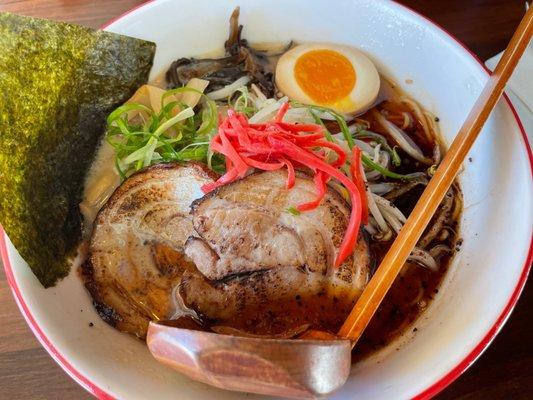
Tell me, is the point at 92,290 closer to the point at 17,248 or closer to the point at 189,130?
the point at 17,248

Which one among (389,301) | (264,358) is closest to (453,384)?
(389,301)

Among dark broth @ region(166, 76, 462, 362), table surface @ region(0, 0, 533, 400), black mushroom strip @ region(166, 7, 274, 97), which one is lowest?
table surface @ region(0, 0, 533, 400)

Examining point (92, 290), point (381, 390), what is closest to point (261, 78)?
point (92, 290)

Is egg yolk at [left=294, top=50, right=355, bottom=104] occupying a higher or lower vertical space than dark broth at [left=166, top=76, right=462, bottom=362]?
higher

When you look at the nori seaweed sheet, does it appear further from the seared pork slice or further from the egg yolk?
the egg yolk

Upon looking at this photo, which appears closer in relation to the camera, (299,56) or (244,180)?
(244,180)

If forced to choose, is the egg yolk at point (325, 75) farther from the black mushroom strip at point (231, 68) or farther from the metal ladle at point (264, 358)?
the metal ladle at point (264, 358)

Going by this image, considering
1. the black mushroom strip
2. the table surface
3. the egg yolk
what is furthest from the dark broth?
the black mushroom strip
